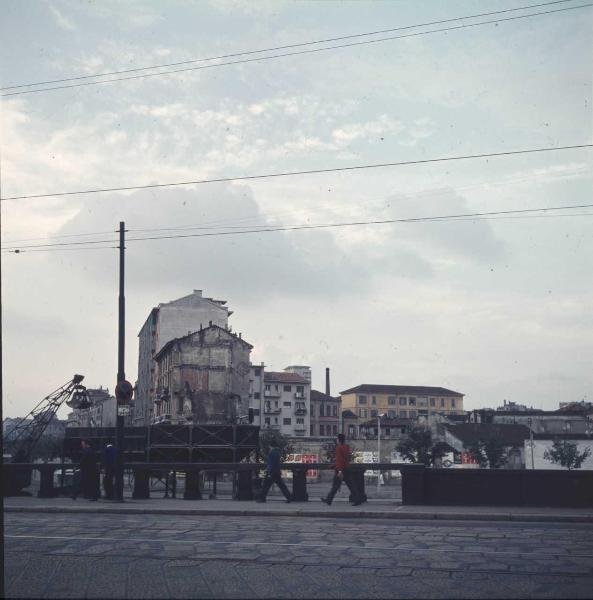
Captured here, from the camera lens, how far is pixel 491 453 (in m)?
85.9

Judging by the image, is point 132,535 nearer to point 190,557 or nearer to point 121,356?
point 190,557

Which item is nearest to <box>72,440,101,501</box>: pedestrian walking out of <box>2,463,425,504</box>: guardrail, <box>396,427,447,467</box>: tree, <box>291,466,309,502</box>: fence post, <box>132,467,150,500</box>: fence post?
<box>2,463,425,504</box>: guardrail

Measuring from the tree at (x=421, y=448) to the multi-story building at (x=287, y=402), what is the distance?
125 ft

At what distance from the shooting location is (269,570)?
9.23 meters

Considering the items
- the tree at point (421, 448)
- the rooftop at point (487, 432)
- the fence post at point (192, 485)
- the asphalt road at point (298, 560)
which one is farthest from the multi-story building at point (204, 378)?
the asphalt road at point (298, 560)

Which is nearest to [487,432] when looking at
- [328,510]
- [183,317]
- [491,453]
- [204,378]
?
[491,453]

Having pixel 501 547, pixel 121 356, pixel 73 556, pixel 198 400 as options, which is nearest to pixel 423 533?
pixel 501 547

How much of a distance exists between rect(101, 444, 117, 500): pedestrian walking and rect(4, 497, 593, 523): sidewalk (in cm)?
119

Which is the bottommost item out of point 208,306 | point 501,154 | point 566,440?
point 566,440

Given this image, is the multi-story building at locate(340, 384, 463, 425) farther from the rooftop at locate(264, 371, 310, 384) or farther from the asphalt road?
the asphalt road

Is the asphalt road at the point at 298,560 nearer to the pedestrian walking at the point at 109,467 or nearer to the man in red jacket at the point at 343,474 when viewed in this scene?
the man in red jacket at the point at 343,474

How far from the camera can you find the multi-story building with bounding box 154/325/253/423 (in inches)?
3061

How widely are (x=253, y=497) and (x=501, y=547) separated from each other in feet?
38.1

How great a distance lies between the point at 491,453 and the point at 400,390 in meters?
61.7
